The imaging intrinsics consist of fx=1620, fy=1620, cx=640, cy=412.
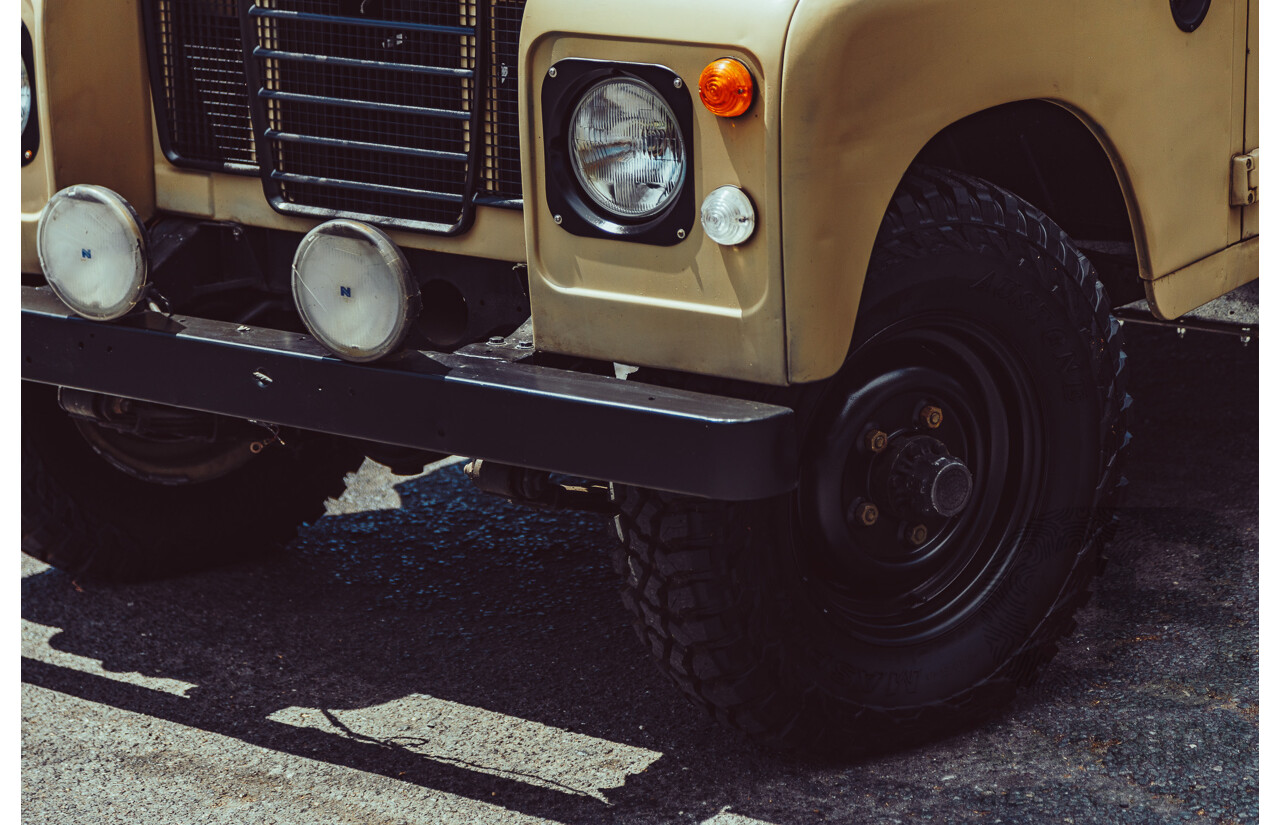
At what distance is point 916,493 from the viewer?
3262mm

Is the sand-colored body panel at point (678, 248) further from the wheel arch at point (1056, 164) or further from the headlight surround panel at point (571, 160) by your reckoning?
the wheel arch at point (1056, 164)

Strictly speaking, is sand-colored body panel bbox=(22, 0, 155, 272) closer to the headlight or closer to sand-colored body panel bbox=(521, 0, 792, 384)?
the headlight

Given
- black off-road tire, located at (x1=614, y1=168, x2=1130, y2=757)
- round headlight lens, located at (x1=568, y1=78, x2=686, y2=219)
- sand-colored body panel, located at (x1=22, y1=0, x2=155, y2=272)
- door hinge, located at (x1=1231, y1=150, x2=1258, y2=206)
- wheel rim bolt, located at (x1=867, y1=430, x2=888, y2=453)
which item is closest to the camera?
round headlight lens, located at (x1=568, y1=78, x2=686, y2=219)

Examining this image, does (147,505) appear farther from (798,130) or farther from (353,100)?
(798,130)

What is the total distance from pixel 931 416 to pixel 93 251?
1.78 meters

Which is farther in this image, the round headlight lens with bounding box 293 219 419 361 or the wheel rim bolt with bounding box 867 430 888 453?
the wheel rim bolt with bounding box 867 430 888 453

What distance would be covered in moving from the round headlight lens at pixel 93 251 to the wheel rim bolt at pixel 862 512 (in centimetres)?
153

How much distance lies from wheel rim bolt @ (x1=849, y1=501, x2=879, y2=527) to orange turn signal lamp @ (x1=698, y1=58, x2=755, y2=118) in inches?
34.7

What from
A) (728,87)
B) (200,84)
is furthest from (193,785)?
(728,87)

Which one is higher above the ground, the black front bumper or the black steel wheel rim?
the black front bumper

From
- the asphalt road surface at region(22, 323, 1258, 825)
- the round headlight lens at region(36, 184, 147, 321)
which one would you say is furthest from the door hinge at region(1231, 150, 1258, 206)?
the round headlight lens at region(36, 184, 147, 321)

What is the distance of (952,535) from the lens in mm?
3480

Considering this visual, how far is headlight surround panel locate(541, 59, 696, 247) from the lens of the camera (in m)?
2.91

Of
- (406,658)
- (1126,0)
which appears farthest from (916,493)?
(406,658)
